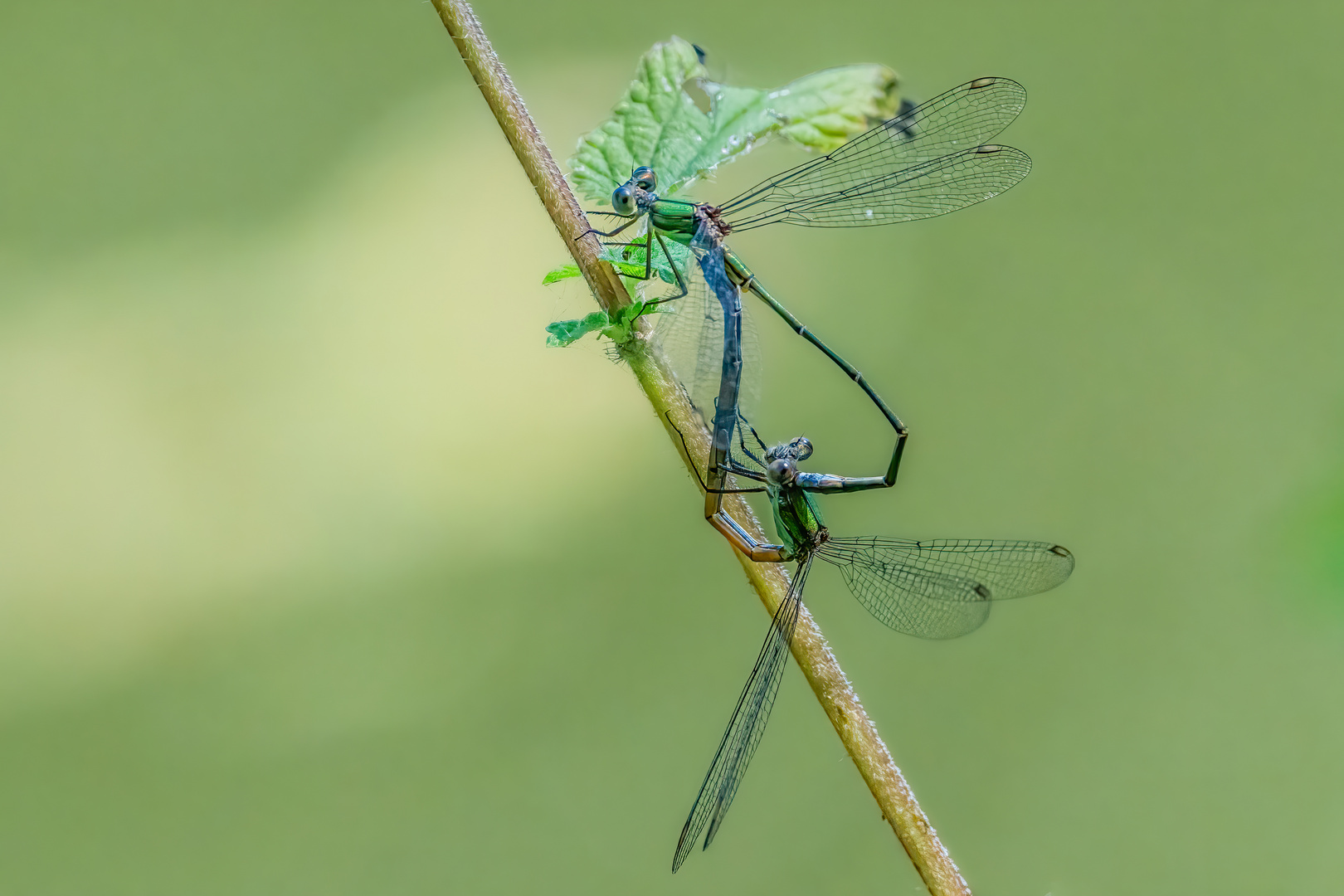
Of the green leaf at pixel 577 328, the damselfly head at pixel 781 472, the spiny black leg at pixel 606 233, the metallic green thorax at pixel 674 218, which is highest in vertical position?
the spiny black leg at pixel 606 233

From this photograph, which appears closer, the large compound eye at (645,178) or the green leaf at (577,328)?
the green leaf at (577,328)

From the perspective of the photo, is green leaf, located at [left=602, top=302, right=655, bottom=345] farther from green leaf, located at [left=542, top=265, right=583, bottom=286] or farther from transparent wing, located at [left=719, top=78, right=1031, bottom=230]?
transparent wing, located at [left=719, top=78, right=1031, bottom=230]

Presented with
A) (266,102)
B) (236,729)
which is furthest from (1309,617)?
(266,102)

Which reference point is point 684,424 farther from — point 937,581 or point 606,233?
point 937,581

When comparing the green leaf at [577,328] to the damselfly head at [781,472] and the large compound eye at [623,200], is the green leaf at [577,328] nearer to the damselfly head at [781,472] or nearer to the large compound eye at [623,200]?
the large compound eye at [623,200]

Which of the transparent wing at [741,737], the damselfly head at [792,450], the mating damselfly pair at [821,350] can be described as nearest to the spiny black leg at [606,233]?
the mating damselfly pair at [821,350]

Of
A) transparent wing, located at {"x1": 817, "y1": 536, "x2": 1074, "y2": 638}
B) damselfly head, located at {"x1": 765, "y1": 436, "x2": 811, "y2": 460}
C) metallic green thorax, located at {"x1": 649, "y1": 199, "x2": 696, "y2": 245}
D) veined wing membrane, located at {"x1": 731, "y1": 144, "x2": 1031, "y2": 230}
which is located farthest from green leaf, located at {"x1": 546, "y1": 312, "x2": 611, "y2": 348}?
transparent wing, located at {"x1": 817, "y1": 536, "x2": 1074, "y2": 638}

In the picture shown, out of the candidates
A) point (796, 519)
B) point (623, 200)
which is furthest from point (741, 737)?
point (623, 200)

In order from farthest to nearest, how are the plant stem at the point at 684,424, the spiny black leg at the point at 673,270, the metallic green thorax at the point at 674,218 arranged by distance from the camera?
the metallic green thorax at the point at 674,218 → the spiny black leg at the point at 673,270 → the plant stem at the point at 684,424
